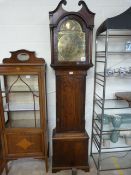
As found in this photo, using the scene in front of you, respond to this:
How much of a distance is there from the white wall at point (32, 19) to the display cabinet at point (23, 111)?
160mm

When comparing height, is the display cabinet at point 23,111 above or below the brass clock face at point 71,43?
below

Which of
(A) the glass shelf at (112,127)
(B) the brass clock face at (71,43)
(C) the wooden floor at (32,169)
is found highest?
(B) the brass clock face at (71,43)

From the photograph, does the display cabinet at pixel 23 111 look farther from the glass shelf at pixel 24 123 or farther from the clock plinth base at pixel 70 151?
the clock plinth base at pixel 70 151

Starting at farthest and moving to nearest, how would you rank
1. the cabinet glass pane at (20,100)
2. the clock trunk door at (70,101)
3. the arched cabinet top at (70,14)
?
1. the cabinet glass pane at (20,100)
2. the clock trunk door at (70,101)
3. the arched cabinet top at (70,14)

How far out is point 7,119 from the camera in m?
2.24

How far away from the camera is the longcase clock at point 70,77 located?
191cm

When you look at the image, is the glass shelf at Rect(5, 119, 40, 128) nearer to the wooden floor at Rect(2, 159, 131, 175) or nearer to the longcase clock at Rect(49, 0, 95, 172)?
the longcase clock at Rect(49, 0, 95, 172)

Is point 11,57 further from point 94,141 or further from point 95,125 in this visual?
point 94,141

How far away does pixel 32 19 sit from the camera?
7.14 feet

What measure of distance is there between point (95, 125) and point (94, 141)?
258 mm

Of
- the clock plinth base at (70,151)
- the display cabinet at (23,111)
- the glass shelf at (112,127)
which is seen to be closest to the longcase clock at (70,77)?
the clock plinth base at (70,151)

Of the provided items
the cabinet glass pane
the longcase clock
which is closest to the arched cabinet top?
the longcase clock

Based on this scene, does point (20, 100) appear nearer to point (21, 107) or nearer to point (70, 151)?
point (21, 107)

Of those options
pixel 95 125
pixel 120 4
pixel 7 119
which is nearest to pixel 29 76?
pixel 7 119
